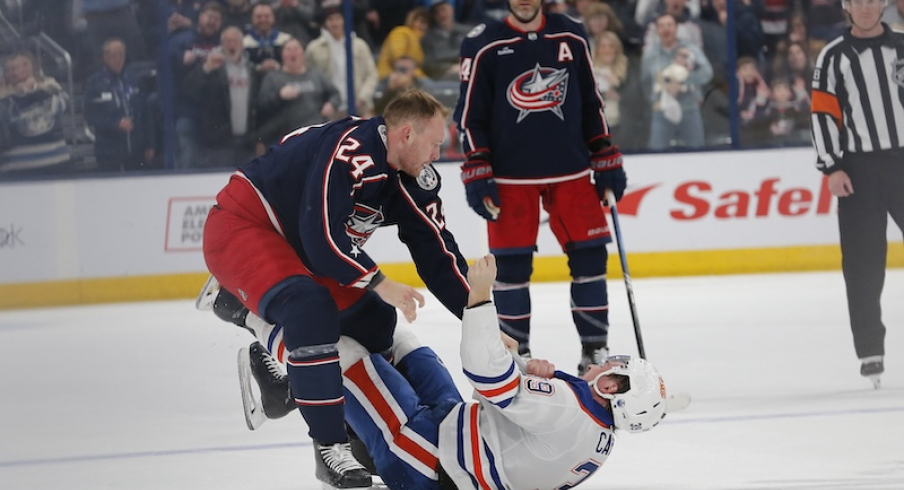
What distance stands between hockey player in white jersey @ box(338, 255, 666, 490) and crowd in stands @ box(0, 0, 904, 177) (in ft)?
15.4

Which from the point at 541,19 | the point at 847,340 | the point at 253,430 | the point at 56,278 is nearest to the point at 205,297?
the point at 253,430

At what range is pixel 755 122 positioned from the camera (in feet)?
26.0

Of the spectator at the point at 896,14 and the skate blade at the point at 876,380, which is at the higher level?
the spectator at the point at 896,14

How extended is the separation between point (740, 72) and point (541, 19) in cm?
401

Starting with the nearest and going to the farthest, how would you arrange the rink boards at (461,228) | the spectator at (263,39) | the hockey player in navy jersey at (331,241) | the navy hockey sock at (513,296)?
the hockey player in navy jersey at (331,241), the navy hockey sock at (513,296), the rink boards at (461,228), the spectator at (263,39)

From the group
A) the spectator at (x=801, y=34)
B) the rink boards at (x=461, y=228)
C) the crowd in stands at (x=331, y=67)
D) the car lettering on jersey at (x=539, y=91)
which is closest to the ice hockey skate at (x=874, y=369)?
the car lettering on jersey at (x=539, y=91)

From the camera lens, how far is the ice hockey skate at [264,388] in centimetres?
323

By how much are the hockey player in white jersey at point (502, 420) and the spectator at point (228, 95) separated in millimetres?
4907

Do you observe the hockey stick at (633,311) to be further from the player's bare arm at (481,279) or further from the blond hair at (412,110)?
the blond hair at (412,110)

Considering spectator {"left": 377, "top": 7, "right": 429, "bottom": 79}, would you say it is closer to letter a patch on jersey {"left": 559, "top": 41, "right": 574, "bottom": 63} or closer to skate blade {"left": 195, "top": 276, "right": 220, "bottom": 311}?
letter a patch on jersey {"left": 559, "top": 41, "right": 574, "bottom": 63}

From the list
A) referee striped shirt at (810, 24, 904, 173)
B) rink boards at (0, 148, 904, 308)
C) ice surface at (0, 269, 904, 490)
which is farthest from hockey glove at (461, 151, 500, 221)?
rink boards at (0, 148, 904, 308)

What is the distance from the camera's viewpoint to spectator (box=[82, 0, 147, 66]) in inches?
289

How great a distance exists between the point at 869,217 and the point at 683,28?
3.99m

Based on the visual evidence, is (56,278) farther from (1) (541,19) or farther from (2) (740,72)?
(2) (740,72)
